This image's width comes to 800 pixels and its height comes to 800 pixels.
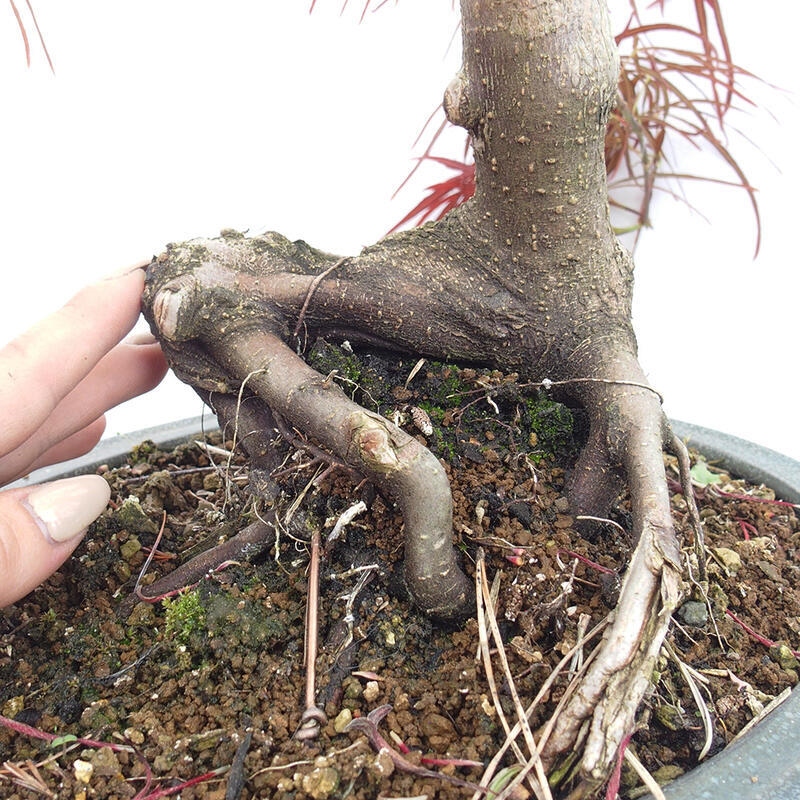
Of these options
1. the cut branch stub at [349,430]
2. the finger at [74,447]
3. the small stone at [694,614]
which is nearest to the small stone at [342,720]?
the cut branch stub at [349,430]

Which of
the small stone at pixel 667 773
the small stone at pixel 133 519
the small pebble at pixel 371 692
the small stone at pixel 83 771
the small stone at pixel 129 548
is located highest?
the small stone at pixel 667 773

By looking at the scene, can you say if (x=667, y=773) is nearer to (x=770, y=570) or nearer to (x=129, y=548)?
(x=770, y=570)

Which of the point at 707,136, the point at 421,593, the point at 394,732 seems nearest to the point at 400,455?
the point at 421,593

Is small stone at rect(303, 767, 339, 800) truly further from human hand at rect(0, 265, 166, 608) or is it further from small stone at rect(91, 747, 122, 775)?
human hand at rect(0, 265, 166, 608)

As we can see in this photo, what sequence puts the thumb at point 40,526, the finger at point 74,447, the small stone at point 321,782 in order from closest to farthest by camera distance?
the small stone at point 321,782, the thumb at point 40,526, the finger at point 74,447

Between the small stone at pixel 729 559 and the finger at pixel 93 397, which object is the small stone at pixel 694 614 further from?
the finger at pixel 93 397

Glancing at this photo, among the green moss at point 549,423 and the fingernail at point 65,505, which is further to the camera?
the green moss at point 549,423
